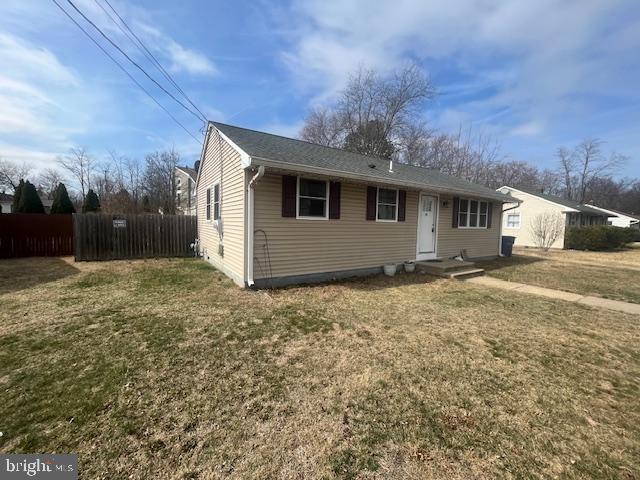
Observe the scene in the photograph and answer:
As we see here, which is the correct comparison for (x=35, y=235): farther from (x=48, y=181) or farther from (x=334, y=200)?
(x=48, y=181)

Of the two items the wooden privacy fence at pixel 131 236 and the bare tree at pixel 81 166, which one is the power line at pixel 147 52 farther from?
the bare tree at pixel 81 166

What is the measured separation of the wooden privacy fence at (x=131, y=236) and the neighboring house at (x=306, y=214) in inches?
68.9

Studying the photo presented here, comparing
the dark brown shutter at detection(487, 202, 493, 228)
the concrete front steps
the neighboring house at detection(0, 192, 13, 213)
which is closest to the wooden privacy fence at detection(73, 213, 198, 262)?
the concrete front steps

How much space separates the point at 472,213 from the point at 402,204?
14.5 feet

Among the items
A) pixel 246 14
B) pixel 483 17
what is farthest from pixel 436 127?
pixel 246 14

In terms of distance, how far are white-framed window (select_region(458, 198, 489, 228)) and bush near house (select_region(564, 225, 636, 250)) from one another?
Result: 12.5m

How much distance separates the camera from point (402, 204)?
8914 mm

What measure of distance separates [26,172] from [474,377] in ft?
189

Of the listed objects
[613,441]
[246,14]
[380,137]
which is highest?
[380,137]

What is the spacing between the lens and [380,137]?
25.7m

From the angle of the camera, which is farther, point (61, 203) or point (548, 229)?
point (548, 229)

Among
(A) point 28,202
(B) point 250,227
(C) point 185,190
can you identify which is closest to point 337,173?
(B) point 250,227

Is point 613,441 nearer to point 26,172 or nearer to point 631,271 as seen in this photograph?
point 631,271

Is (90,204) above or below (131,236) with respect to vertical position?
above
